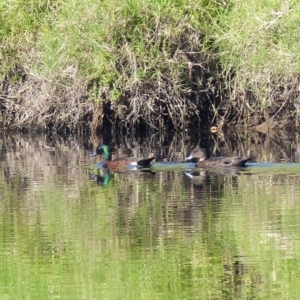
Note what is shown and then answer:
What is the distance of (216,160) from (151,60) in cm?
512

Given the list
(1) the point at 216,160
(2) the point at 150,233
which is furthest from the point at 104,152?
(2) the point at 150,233

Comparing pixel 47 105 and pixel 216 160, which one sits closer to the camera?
pixel 216 160

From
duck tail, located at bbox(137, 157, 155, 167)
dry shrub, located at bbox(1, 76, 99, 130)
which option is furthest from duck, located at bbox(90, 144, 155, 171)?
dry shrub, located at bbox(1, 76, 99, 130)

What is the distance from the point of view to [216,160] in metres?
16.1

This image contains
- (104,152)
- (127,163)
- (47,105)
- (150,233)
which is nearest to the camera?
(150,233)

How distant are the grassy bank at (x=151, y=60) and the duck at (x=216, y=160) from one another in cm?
363

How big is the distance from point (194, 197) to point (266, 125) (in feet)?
33.0

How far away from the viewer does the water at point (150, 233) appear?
8719mm

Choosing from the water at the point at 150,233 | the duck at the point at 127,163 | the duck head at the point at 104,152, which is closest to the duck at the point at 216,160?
the water at the point at 150,233

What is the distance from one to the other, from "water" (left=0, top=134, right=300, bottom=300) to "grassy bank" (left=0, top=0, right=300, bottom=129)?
393cm

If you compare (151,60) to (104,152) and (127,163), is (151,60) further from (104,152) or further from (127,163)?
(127,163)

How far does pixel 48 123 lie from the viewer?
23.2m

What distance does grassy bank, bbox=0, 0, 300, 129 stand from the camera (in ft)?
66.0

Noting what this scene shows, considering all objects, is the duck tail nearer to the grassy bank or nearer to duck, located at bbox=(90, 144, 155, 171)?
duck, located at bbox=(90, 144, 155, 171)
